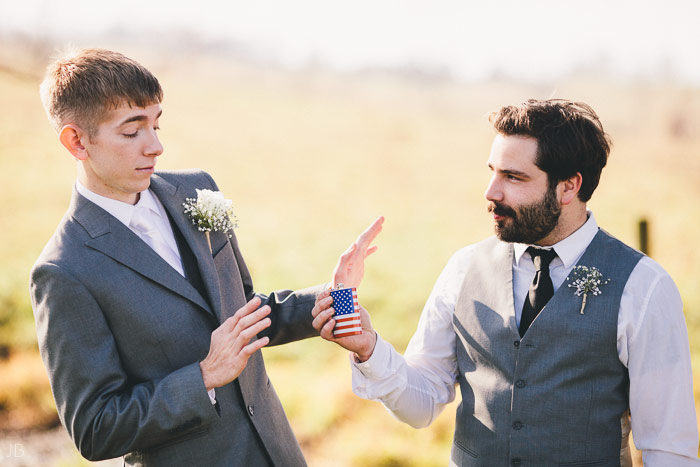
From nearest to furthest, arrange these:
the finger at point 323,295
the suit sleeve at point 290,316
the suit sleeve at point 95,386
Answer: the suit sleeve at point 95,386 → the finger at point 323,295 → the suit sleeve at point 290,316

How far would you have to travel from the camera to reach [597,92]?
61.4 ft

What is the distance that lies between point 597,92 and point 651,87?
2104 mm

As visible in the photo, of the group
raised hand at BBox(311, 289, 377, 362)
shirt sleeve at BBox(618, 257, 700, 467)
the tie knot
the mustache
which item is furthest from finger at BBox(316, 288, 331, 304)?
shirt sleeve at BBox(618, 257, 700, 467)

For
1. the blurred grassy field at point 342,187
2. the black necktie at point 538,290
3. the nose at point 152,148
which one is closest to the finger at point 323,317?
the black necktie at point 538,290

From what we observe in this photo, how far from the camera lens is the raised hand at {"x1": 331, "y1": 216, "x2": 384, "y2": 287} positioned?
8.18ft

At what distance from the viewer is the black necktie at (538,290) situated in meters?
2.36

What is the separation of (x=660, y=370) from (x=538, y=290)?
1.75ft

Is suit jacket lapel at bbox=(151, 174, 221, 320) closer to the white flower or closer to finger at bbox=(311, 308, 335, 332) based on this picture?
the white flower

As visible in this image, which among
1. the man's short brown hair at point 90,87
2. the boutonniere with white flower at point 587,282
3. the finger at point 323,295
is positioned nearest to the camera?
the man's short brown hair at point 90,87

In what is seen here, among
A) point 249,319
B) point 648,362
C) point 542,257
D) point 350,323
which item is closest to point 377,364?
point 350,323

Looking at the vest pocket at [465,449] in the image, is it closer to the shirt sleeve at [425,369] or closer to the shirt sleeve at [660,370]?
the shirt sleeve at [425,369]

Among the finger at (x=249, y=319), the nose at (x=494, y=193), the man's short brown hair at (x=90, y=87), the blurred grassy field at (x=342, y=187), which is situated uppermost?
the man's short brown hair at (x=90, y=87)

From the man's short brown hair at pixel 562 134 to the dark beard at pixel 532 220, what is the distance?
0.09 metres

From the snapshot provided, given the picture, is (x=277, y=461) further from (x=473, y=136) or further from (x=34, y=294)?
(x=473, y=136)
